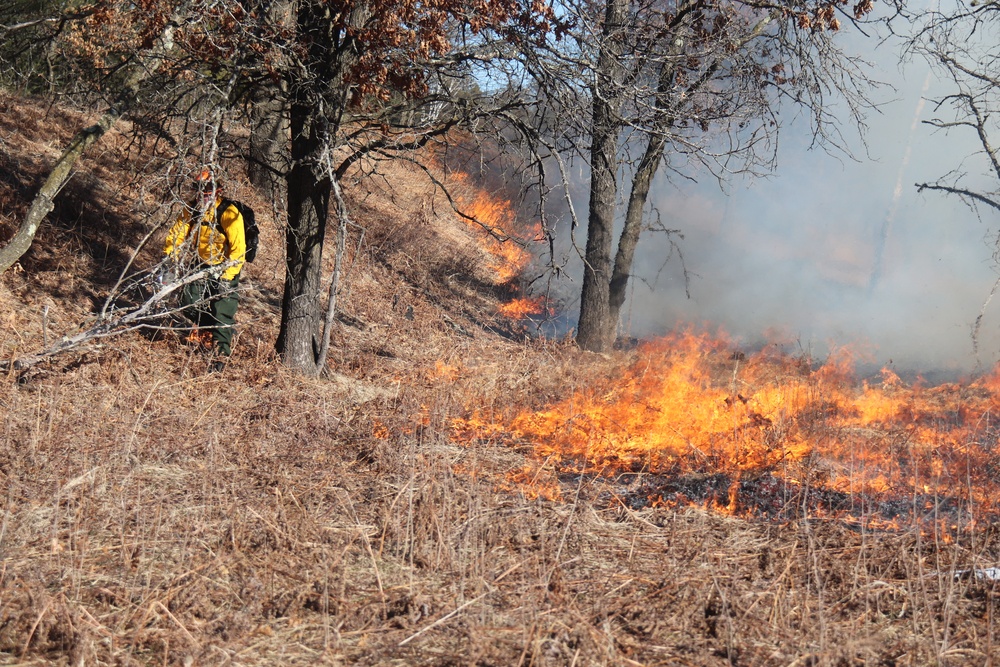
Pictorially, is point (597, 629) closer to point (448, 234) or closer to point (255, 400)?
point (255, 400)

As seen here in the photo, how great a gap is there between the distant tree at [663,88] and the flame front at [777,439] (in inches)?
62.4

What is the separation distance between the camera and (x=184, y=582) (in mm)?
4336

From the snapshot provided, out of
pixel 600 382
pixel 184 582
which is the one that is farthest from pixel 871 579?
pixel 600 382

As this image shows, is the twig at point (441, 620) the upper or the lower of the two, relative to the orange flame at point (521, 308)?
lower

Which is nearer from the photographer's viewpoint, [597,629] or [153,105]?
[597,629]

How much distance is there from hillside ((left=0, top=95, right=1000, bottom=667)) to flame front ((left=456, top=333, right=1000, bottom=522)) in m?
0.06

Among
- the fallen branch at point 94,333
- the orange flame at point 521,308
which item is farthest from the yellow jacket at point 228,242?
the orange flame at point 521,308

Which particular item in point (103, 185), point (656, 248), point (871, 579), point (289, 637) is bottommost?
point (289, 637)

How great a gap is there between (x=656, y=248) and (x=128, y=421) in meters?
19.8

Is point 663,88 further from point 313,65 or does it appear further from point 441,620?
point 441,620

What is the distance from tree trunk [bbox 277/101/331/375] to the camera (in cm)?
889

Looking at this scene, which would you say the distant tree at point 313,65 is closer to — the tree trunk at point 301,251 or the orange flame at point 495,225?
the tree trunk at point 301,251

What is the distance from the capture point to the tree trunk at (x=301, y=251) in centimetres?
889

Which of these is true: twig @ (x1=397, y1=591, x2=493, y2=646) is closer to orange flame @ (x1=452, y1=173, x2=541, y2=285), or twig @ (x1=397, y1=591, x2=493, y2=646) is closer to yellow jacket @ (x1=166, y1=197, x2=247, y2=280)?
yellow jacket @ (x1=166, y1=197, x2=247, y2=280)
